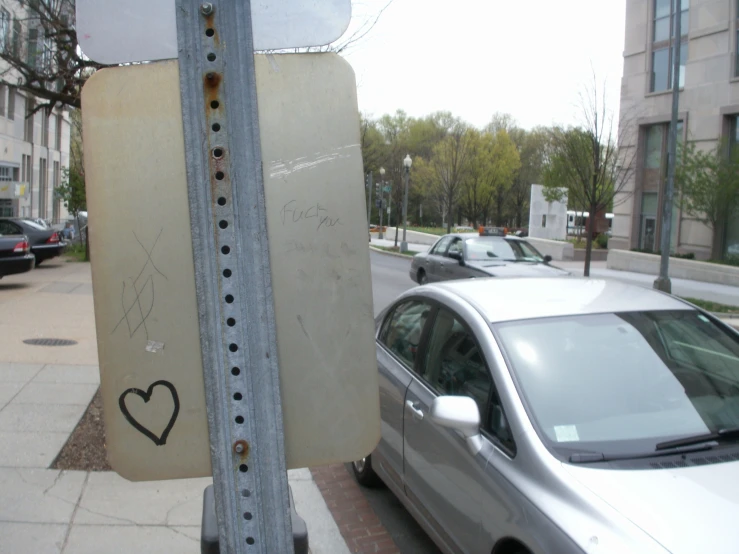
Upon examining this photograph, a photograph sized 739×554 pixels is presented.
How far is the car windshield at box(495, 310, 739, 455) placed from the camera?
11.2ft

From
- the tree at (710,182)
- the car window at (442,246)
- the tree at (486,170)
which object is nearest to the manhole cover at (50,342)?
the car window at (442,246)

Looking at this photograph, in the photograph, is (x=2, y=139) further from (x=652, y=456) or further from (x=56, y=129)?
(x=652, y=456)

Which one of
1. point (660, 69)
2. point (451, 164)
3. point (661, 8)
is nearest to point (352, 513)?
point (660, 69)

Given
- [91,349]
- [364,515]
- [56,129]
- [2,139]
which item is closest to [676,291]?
[91,349]

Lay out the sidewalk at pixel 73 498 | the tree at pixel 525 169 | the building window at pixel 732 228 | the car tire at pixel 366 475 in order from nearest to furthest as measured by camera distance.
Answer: the sidewalk at pixel 73 498 < the car tire at pixel 366 475 < the building window at pixel 732 228 < the tree at pixel 525 169

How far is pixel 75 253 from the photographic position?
28.4 meters

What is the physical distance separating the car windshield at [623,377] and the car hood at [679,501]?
225mm

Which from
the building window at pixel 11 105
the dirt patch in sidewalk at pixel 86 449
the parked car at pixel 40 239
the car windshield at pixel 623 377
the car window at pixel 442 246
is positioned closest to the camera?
the car windshield at pixel 623 377

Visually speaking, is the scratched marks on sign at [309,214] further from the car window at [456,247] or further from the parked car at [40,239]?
the parked car at [40,239]

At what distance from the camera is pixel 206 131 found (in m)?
1.42

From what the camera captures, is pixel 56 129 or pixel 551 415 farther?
pixel 56 129

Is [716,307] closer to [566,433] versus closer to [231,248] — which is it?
[566,433]

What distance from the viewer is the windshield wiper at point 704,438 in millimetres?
3289

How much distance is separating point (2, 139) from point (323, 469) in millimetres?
34777
